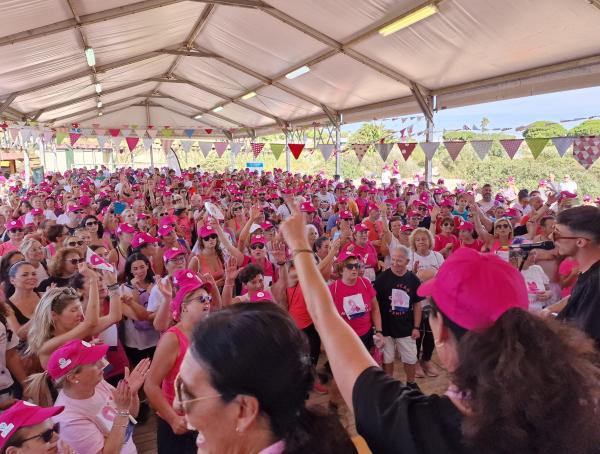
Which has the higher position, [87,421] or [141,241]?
[141,241]

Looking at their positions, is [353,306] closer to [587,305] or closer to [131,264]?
[587,305]

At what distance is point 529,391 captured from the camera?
83 cm

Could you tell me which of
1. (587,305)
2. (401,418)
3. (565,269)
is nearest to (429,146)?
(565,269)

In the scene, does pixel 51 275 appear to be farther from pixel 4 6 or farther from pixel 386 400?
pixel 4 6

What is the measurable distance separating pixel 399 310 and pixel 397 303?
0.08 meters

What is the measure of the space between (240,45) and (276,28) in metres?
2.69

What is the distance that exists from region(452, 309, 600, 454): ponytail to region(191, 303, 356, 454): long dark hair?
0.32 m

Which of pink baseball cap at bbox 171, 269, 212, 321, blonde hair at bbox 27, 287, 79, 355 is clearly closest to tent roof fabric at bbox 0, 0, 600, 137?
blonde hair at bbox 27, 287, 79, 355

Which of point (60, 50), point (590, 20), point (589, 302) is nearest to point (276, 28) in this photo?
point (60, 50)

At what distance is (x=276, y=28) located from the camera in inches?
427

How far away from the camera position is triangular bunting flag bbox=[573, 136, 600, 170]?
8.56 meters

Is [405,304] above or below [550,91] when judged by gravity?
below

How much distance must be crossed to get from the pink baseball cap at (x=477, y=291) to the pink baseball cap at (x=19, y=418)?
5.47 feet

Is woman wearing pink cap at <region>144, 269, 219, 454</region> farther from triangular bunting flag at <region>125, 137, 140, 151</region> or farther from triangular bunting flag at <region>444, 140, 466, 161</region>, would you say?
triangular bunting flag at <region>125, 137, 140, 151</region>
